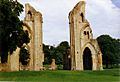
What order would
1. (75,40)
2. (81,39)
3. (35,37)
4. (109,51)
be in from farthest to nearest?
(109,51) < (81,39) < (35,37) < (75,40)

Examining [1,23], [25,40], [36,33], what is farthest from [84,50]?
[1,23]

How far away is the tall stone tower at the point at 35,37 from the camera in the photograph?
6178 cm

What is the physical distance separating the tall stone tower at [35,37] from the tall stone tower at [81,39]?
545cm

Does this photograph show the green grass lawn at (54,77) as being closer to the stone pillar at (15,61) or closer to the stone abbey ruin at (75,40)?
the stone pillar at (15,61)

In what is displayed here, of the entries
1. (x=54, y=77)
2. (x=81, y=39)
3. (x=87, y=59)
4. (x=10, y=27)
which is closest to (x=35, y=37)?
(x=81, y=39)

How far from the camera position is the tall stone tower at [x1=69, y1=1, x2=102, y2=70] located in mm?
62562

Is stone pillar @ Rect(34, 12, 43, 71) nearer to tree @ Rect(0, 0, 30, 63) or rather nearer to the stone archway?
the stone archway

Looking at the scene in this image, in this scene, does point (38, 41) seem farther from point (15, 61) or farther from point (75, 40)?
point (15, 61)

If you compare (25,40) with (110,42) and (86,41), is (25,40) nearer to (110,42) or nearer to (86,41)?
(86,41)

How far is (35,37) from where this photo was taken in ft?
207

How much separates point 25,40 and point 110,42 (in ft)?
189

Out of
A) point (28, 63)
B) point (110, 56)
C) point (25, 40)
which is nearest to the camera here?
point (25, 40)

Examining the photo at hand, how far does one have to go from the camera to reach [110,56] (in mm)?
91875

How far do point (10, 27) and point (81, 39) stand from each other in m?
26.3
